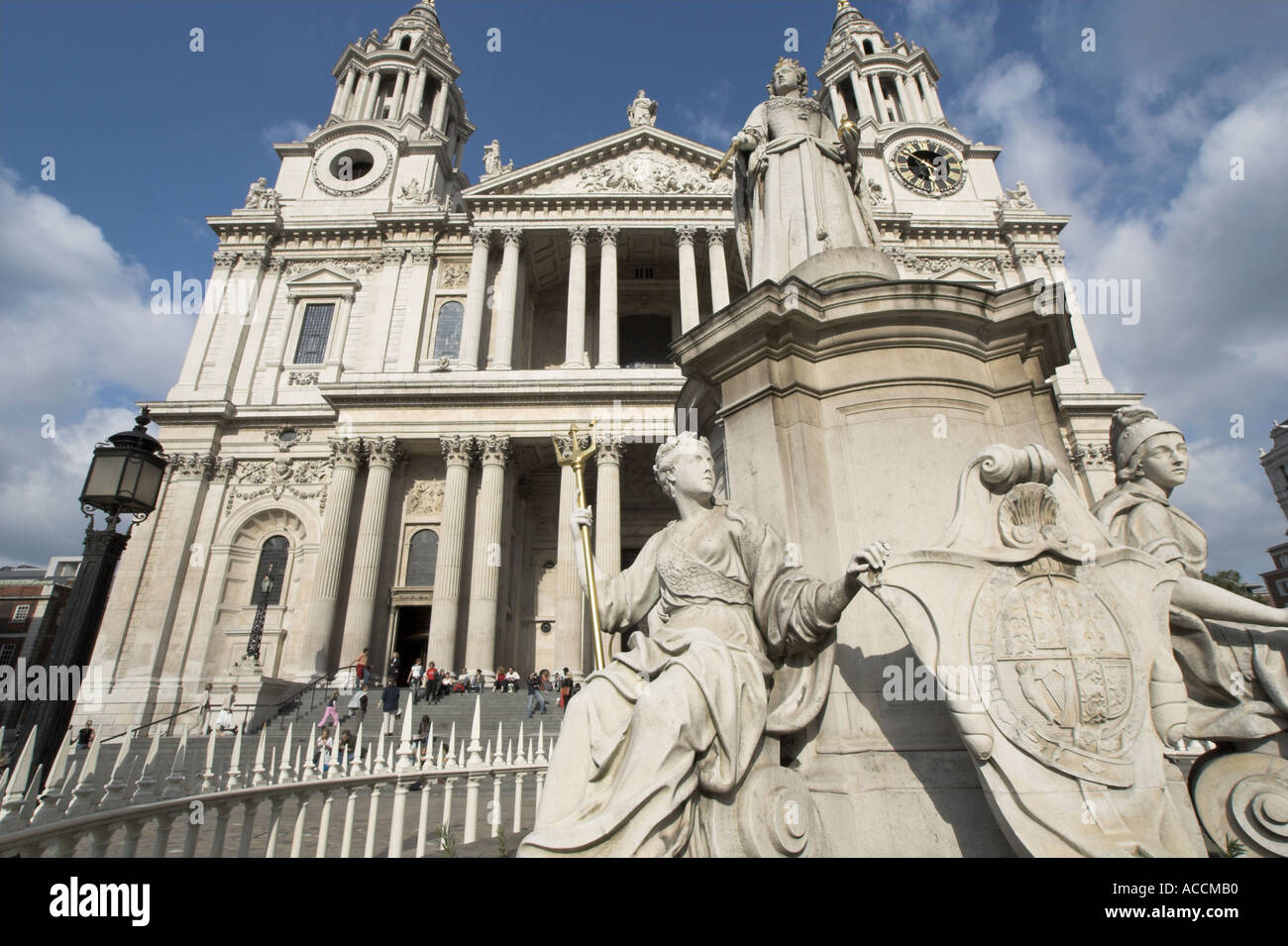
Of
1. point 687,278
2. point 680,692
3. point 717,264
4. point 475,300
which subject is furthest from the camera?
point 717,264

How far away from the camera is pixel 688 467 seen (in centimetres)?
356

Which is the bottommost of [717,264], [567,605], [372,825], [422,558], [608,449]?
[372,825]

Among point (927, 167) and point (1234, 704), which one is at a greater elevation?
point (927, 167)

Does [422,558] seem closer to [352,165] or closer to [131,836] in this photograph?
[131,836]

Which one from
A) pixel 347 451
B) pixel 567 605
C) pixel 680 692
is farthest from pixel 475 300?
pixel 680 692

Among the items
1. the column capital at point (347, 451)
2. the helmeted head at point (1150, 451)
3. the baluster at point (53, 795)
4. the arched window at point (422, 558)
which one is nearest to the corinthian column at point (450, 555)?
the arched window at point (422, 558)

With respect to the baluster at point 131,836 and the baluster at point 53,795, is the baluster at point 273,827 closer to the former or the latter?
the baluster at point 131,836

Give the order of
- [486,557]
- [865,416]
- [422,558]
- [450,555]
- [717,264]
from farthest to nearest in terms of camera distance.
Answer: [717,264] → [422,558] → [450,555] → [486,557] → [865,416]

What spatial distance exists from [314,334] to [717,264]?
1745 centimetres

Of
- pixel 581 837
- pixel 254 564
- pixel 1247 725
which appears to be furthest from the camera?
pixel 254 564
